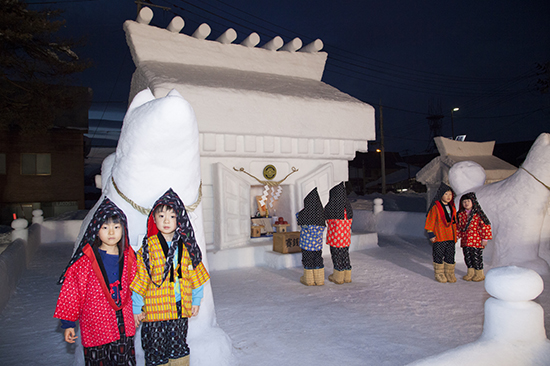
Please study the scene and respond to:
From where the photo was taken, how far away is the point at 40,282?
239 inches

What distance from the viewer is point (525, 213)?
5.93 metres

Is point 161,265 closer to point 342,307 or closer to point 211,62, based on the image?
point 342,307

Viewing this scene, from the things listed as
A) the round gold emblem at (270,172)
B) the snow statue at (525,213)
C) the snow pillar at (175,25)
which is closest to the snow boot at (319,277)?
the round gold emblem at (270,172)

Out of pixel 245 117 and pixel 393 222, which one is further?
pixel 393 222

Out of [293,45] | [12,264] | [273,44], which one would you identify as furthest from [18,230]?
[293,45]

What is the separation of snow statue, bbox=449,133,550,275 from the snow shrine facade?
2.99m

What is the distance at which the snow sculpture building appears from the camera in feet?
38.7

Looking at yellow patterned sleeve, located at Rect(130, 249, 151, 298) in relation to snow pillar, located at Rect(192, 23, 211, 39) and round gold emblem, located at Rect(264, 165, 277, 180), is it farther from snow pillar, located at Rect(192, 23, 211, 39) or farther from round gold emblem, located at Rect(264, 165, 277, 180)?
snow pillar, located at Rect(192, 23, 211, 39)

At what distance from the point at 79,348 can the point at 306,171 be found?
18.9 ft

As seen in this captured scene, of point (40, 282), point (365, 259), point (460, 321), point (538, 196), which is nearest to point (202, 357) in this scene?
point (460, 321)

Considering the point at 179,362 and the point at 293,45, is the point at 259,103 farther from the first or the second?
the point at 179,362

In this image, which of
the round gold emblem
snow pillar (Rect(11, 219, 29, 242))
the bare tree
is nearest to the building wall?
the bare tree

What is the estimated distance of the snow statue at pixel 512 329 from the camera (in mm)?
2410

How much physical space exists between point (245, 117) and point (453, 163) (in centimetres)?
801
